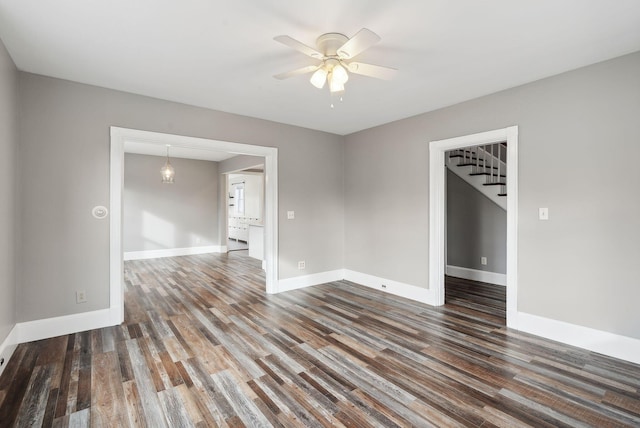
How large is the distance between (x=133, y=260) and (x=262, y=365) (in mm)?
6312

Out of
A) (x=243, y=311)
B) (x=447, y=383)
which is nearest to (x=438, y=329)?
(x=447, y=383)

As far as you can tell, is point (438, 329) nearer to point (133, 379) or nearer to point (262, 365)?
point (262, 365)

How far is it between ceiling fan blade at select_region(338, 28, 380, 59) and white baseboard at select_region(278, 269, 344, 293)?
350 cm

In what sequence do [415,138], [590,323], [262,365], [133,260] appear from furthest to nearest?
1. [133,260]
2. [415,138]
3. [590,323]
4. [262,365]

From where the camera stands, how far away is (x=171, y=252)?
802 cm

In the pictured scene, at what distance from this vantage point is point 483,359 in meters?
2.64

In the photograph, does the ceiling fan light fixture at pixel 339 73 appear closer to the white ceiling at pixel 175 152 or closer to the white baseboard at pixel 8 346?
the white baseboard at pixel 8 346

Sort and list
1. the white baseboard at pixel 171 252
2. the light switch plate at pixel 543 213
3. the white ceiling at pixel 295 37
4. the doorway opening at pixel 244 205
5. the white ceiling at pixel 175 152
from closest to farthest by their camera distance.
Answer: the white ceiling at pixel 295 37, the light switch plate at pixel 543 213, the white ceiling at pixel 175 152, the white baseboard at pixel 171 252, the doorway opening at pixel 244 205

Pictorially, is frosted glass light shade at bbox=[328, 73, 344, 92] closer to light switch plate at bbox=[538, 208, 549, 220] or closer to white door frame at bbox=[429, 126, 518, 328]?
white door frame at bbox=[429, 126, 518, 328]

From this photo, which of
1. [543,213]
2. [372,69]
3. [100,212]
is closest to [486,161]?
[543,213]

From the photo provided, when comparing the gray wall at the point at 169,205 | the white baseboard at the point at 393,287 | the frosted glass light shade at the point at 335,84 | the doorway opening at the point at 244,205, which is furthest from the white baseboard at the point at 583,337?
the gray wall at the point at 169,205

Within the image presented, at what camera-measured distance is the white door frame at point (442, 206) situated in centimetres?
330

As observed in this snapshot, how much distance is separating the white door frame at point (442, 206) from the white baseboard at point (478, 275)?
5.30 ft

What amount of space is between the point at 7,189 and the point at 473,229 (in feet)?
20.1
